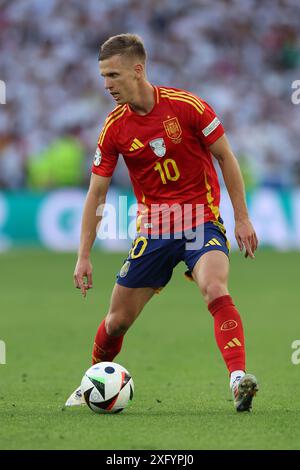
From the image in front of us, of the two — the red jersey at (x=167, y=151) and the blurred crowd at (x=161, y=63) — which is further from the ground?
the blurred crowd at (x=161, y=63)

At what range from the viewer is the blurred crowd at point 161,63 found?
2169 centimetres

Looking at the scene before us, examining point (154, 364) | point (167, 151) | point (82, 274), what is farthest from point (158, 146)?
point (154, 364)

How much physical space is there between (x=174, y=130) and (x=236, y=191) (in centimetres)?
52

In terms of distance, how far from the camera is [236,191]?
6.09m

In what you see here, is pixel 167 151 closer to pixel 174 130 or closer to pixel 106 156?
pixel 174 130

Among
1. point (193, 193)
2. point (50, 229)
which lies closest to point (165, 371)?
point (193, 193)

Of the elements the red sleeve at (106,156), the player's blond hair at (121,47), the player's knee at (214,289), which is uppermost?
the player's blond hair at (121,47)

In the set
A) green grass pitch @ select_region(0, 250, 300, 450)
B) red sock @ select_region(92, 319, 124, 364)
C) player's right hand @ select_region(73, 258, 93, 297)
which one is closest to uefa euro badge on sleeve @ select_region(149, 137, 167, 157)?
player's right hand @ select_region(73, 258, 93, 297)

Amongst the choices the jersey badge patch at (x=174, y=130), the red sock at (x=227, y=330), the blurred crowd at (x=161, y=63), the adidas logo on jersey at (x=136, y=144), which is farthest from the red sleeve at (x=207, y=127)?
the blurred crowd at (x=161, y=63)

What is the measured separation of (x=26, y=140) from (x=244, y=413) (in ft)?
53.4

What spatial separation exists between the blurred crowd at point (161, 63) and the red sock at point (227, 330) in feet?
50.5

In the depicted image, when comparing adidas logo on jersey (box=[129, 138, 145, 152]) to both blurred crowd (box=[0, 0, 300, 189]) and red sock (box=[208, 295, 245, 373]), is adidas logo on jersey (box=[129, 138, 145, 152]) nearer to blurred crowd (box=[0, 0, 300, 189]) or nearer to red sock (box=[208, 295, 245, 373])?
red sock (box=[208, 295, 245, 373])

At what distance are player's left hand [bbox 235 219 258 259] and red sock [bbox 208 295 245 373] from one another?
33cm

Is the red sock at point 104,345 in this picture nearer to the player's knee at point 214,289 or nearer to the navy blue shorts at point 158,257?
the navy blue shorts at point 158,257
